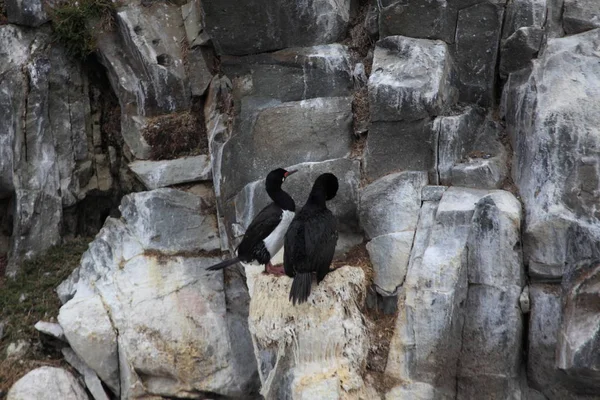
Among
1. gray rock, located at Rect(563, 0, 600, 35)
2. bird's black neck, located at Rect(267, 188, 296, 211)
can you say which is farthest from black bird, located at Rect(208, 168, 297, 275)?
gray rock, located at Rect(563, 0, 600, 35)

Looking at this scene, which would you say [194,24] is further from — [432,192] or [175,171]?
[432,192]

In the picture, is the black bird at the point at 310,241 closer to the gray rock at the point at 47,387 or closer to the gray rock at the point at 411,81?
the gray rock at the point at 411,81

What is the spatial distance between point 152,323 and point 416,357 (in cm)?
303

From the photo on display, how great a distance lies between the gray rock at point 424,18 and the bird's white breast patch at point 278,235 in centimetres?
270

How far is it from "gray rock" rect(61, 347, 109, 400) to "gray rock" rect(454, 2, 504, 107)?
5.19 m

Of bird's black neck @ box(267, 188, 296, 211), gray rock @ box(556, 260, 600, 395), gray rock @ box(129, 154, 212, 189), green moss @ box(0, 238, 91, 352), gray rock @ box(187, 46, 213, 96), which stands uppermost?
gray rock @ box(187, 46, 213, 96)

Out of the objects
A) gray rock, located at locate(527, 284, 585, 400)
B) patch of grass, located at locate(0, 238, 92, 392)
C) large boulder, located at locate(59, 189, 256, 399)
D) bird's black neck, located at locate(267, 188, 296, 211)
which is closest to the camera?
gray rock, located at locate(527, 284, 585, 400)

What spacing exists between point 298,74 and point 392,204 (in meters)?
2.30

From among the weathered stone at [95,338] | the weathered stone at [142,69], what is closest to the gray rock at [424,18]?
the weathered stone at [142,69]

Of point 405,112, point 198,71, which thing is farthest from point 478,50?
point 198,71

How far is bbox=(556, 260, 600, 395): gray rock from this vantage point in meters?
6.85

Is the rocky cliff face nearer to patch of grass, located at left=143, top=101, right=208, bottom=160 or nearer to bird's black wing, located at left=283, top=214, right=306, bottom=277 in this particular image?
patch of grass, located at left=143, top=101, right=208, bottom=160

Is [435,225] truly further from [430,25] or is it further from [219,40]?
[219,40]

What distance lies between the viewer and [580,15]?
907cm
